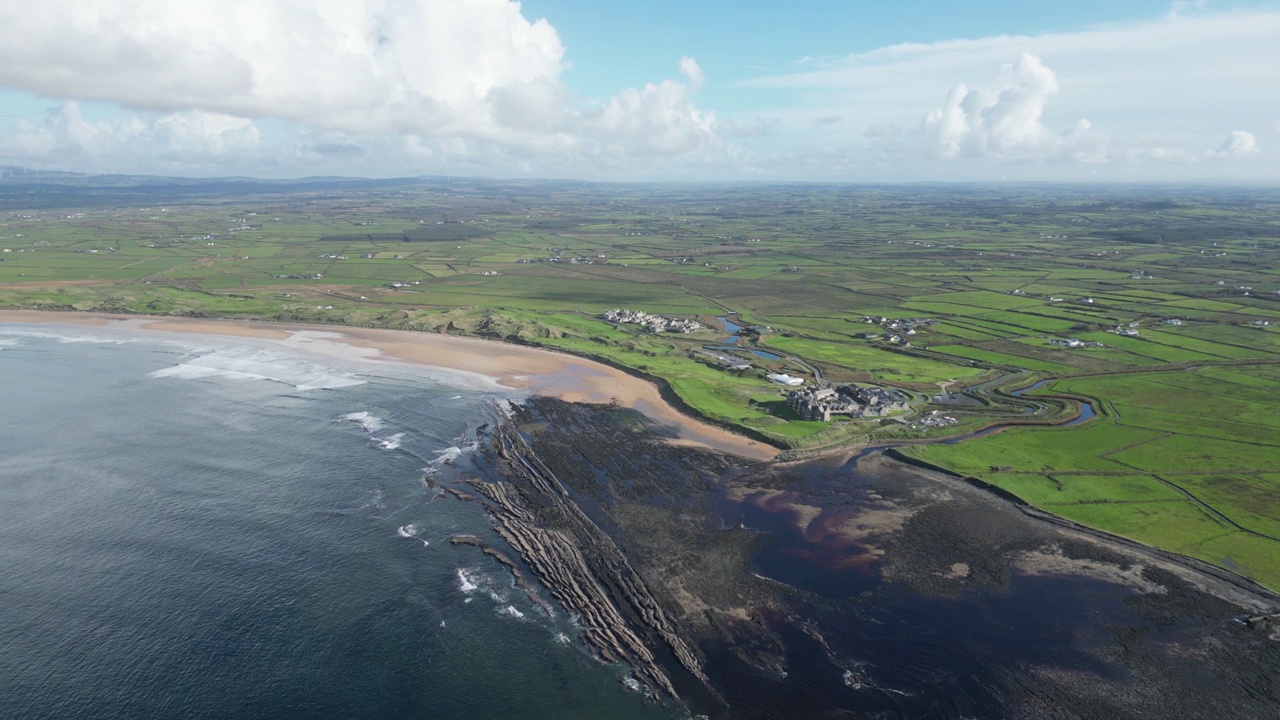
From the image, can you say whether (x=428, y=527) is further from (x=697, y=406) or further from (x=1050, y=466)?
(x=1050, y=466)

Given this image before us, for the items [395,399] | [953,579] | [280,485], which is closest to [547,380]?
[395,399]

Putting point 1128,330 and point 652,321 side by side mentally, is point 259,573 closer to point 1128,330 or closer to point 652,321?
point 652,321

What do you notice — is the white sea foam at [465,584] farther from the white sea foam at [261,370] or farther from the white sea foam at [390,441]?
the white sea foam at [261,370]

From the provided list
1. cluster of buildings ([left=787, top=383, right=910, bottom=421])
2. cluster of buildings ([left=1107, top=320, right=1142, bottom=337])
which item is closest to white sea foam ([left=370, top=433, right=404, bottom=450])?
cluster of buildings ([left=787, top=383, right=910, bottom=421])

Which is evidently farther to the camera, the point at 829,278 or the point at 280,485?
the point at 829,278

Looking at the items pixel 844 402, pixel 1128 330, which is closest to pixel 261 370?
pixel 844 402

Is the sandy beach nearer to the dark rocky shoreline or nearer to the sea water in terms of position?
the dark rocky shoreline
